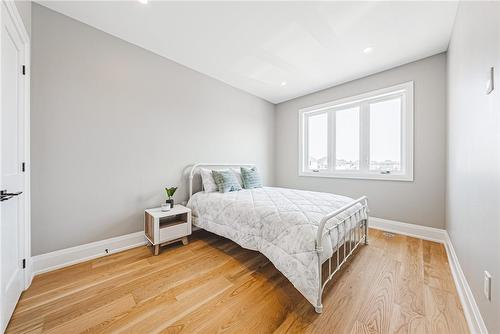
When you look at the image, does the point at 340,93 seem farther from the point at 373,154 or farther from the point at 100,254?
the point at 100,254

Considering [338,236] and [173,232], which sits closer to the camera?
[338,236]

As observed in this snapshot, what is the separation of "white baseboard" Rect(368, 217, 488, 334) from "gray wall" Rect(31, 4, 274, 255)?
3079 millimetres

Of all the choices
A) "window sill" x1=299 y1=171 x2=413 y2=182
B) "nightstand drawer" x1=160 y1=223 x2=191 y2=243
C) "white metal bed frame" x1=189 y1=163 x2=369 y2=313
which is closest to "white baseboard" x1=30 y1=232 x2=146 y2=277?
"nightstand drawer" x1=160 y1=223 x2=191 y2=243

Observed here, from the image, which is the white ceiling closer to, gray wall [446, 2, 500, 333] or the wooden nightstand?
gray wall [446, 2, 500, 333]

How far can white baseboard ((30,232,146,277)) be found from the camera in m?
1.80

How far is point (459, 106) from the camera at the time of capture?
5.91ft

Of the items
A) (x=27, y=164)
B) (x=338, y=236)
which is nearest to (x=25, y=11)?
(x=27, y=164)

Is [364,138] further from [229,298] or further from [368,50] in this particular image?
[229,298]

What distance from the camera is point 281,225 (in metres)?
1.65

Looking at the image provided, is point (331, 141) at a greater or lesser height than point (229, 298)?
greater

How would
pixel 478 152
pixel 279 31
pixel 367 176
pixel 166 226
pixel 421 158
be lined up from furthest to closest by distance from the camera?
pixel 367 176 → pixel 421 158 → pixel 166 226 → pixel 279 31 → pixel 478 152

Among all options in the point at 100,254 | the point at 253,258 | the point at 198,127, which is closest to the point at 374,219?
the point at 253,258

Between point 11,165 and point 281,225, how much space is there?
2119 mm

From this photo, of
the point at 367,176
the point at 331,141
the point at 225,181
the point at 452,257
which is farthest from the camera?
the point at 331,141
